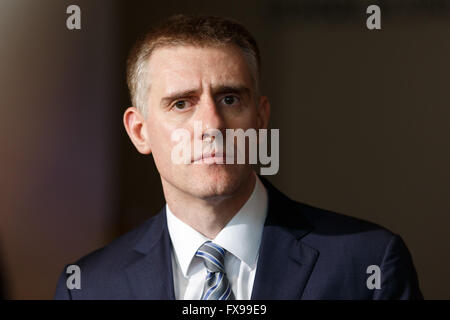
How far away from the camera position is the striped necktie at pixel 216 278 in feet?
5.41

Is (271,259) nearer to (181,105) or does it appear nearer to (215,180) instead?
(215,180)

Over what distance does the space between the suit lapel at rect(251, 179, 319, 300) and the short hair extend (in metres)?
0.39

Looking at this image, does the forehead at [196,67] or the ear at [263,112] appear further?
the ear at [263,112]

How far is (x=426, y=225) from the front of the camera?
1877mm

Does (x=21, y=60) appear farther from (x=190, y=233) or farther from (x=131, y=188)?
(x=190, y=233)

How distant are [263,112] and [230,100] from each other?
0.60 ft

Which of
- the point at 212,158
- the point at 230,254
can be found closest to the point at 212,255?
the point at 230,254

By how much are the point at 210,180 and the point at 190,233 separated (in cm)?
21

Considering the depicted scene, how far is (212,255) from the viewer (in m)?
1.66

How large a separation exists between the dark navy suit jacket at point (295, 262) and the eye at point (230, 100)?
0.32 m

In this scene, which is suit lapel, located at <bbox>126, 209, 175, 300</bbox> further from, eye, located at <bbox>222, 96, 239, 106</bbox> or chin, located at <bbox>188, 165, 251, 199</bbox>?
eye, located at <bbox>222, 96, 239, 106</bbox>

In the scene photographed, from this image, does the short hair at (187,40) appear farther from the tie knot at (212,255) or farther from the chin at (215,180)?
the tie knot at (212,255)

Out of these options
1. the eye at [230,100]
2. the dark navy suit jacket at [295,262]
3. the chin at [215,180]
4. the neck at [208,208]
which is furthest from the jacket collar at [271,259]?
the eye at [230,100]

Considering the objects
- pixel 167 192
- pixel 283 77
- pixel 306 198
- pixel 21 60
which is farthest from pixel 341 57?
pixel 21 60
